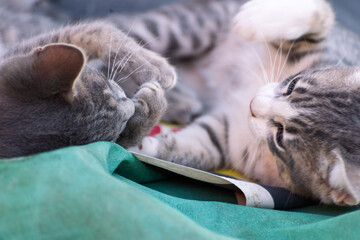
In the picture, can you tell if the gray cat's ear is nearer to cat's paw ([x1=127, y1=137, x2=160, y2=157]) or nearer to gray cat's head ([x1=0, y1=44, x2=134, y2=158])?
cat's paw ([x1=127, y1=137, x2=160, y2=157])

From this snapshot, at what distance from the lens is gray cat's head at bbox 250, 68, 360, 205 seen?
1388mm

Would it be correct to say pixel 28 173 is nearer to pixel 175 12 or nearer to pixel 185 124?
pixel 185 124

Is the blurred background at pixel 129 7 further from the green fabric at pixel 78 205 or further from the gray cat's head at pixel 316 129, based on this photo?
the green fabric at pixel 78 205

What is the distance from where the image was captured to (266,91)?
62.4 inches

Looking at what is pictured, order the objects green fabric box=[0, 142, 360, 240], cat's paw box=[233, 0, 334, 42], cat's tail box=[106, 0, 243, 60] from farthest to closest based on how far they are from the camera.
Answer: cat's tail box=[106, 0, 243, 60] → cat's paw box=[233, 0, 334, 42] → green fabric box=[0, 142, 360, 240]

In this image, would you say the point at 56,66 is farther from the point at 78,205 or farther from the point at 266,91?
the point at 266,91

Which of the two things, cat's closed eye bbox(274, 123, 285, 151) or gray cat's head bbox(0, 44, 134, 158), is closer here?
gray cat's head bbox(0, 44, 134, 158)

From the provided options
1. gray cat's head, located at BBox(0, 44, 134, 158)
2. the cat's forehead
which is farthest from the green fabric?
the cat's forehead

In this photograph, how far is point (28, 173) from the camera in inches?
37.2

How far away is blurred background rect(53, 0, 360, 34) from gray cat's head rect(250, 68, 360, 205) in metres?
1.28

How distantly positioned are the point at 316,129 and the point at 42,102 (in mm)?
991

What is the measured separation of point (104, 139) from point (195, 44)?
1.10 meters

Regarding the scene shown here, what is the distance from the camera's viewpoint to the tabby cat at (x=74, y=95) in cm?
117

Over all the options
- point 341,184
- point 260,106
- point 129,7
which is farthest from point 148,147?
point 129,7
